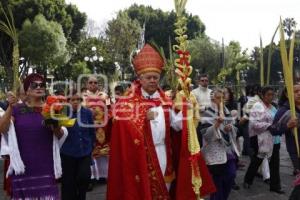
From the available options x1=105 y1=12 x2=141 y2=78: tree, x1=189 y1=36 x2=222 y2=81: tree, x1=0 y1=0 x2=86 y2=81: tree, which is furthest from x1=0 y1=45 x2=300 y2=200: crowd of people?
x1=189 y1=36 x2=222 y2=81: tree

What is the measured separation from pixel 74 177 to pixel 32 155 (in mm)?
1762

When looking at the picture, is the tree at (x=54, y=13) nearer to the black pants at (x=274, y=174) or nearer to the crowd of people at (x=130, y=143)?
the black pants at (x=274, y=174)

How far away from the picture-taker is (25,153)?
4.26 meters

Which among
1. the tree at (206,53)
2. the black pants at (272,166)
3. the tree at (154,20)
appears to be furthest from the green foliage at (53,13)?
the black pants at (272,166)

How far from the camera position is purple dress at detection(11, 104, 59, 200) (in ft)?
14.0

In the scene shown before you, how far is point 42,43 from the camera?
986 inches

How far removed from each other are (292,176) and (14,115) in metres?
5.91

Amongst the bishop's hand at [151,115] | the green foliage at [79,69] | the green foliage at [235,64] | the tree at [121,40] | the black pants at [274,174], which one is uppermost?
the tree at [121,40]

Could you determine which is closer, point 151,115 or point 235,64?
point 151,115

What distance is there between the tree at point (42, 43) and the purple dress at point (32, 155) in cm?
1710

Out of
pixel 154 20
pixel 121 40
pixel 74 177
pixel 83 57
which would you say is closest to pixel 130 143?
pixel 74 177

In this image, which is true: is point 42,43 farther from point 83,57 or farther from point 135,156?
point 135,156

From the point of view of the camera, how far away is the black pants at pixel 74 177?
5.89 metres

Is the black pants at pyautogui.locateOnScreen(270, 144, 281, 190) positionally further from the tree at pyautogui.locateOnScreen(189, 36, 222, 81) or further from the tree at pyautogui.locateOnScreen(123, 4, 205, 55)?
the tree at pyautogui.locateOnScreen(123, 4, 205, 55)
